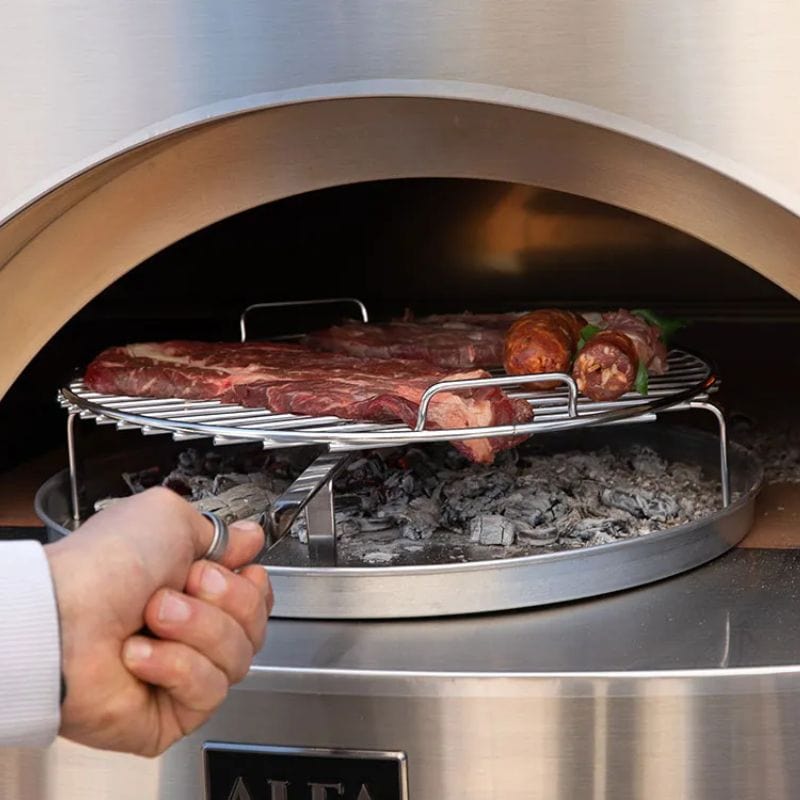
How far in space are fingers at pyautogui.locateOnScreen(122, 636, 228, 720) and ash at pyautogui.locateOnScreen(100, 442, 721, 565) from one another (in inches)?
20.1

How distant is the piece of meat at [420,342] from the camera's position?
188 centimetres

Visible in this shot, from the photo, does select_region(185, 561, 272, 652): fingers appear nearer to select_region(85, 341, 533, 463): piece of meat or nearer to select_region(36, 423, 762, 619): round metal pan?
select_region(36, 423, 762, 619): round metal pan

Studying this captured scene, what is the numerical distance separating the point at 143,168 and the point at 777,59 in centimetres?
76

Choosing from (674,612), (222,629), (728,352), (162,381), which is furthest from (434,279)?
(222,629)

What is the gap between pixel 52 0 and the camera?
1355mm

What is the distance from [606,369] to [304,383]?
1.33 ft

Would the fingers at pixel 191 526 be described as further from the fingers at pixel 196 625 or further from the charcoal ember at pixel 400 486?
the charcoal ember at pixel 400 486

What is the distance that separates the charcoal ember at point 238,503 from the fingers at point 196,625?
598mm

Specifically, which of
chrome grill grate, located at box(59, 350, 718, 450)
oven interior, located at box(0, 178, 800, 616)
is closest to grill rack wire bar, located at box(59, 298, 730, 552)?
chrome grill grate, located at box(59, 350, 718, 450)

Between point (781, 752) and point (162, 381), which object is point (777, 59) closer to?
point (781, 752)

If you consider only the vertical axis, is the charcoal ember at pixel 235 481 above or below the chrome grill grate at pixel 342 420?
below

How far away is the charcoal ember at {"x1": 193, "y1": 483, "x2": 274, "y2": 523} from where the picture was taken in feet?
5.21

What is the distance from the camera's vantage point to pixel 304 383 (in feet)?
5.25

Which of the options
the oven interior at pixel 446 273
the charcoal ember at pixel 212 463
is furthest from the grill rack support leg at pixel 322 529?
the oven interior at pixel 446 273
